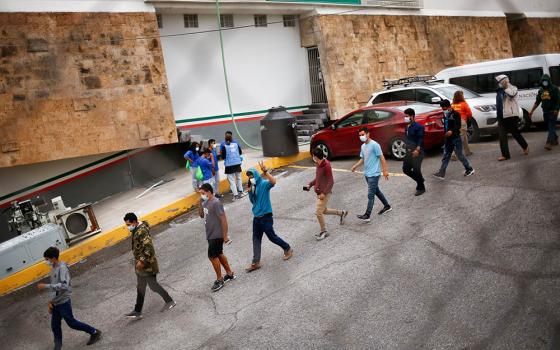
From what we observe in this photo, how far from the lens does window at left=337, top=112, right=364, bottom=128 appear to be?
38.0 ft

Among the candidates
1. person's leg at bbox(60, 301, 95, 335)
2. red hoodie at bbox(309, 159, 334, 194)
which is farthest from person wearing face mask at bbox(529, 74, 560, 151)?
person's leg at bbox(60, 301, 95, 335)

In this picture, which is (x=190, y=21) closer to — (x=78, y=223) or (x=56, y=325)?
(x=78, y=223)

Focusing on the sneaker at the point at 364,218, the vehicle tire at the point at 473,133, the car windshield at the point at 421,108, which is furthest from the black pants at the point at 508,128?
the sneaker at the point at 364,218

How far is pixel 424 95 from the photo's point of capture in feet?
40.8

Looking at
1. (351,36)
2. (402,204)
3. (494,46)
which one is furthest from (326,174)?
(494,46)

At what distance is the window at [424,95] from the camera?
1223 centimetres

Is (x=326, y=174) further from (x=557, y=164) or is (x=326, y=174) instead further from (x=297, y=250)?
(x=557, y=164)

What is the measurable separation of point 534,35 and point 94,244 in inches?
864

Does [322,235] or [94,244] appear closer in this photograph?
[322,235]

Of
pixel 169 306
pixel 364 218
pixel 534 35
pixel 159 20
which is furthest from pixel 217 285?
pixel 534 35

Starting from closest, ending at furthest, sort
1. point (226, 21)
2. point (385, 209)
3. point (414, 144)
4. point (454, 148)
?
point (385, 209), point (414, 144), point (454, 148), point (226, 21)

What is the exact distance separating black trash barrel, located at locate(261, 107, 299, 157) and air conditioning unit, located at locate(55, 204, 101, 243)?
470 centimetres

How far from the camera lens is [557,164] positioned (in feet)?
28.0

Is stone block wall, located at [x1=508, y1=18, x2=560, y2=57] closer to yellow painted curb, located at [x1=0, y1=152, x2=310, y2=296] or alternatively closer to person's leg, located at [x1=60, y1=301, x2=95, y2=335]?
yellow painted curb, located at [x1=0, y1=152, x2=310, y2=296]
